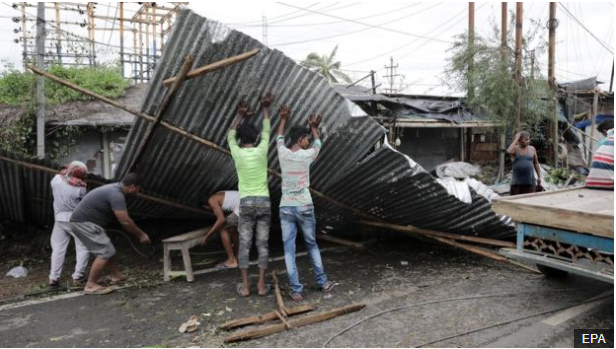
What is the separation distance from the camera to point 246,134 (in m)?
5.20

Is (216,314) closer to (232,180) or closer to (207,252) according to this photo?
(232,180)

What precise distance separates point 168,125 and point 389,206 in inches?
119

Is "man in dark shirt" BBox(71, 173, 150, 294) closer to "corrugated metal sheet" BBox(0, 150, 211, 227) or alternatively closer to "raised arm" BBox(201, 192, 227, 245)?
"corrugated metal sheet" BBox(0, 150, 211, 227)

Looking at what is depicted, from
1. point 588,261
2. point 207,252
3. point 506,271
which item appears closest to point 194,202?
point 207,252

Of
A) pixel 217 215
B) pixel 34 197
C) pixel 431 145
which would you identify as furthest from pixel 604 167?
pixel 431 145

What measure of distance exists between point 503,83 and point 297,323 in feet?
36.6

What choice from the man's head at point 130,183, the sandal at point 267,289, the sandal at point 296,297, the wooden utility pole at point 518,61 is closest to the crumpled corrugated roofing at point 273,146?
the man's head at point 130,183

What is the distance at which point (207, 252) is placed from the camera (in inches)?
289

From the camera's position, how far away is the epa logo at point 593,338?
151 inches

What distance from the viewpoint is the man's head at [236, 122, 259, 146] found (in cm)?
520

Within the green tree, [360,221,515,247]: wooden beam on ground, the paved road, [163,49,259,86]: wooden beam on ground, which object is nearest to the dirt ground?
the paved road

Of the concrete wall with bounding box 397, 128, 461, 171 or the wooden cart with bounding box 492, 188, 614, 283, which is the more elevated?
the concrete wall with bounding box 397, 128, 461, 171

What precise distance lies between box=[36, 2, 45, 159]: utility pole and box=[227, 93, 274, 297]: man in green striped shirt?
14.4 feet

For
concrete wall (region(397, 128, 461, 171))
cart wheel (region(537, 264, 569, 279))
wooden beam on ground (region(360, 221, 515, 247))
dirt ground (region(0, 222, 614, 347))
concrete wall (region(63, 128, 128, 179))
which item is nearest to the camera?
dirt ground (region(0, 222, 614, 347))
